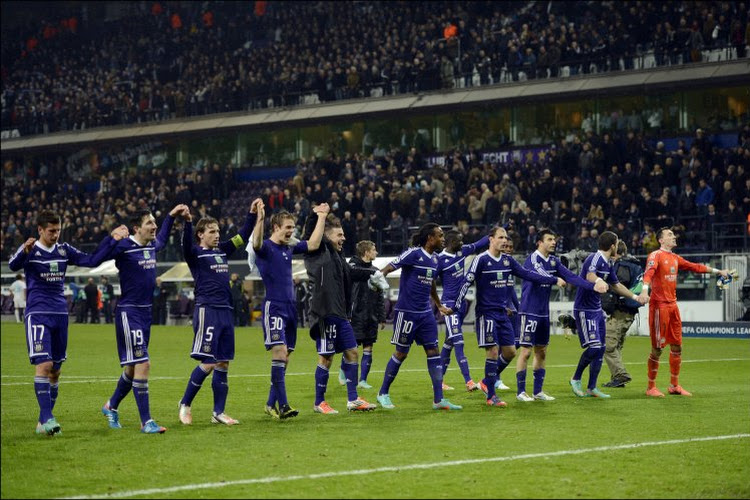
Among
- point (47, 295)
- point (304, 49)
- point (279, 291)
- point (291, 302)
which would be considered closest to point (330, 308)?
point (291, 302)

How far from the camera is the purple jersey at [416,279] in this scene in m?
14.4

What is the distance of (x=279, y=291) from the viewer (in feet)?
43.0

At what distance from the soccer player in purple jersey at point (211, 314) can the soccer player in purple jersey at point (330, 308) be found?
3.68ft

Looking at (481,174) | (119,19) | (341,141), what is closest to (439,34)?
(341,141)

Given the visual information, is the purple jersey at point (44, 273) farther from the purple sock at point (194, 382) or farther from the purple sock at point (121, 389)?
the purple sock at point (194, 382)

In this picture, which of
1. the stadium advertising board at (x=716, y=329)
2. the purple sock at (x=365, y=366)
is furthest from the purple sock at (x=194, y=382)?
the stadium advertising board at (x=716, y=329)

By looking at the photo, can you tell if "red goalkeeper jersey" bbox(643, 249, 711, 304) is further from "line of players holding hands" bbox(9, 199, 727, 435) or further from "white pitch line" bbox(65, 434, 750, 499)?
"white pitch line" bbox(65, 434, 750, 499)

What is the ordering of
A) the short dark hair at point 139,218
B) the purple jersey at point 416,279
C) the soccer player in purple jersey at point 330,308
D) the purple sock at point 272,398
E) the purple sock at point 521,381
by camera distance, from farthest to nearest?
1. the purple sock at point 521,381
2. the purple jersey at point 416,279
3. the soccer player in purple jersey at point 330,308
4. the purple sock at point 272,398
5. the short dark hair at point 139,218

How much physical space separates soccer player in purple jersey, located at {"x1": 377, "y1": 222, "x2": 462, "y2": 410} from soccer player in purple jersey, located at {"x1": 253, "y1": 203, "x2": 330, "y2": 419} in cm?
162

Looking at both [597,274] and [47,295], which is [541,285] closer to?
[597,274]

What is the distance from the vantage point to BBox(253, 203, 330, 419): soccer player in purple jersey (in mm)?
12984

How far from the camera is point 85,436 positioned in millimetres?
11617

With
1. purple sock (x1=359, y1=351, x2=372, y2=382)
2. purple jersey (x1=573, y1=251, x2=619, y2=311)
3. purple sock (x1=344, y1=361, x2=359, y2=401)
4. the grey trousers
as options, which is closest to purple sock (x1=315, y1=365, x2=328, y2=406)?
purple sock (x1=344, y1=361, x2=359, y2=401)

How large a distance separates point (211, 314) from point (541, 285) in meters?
5.19
